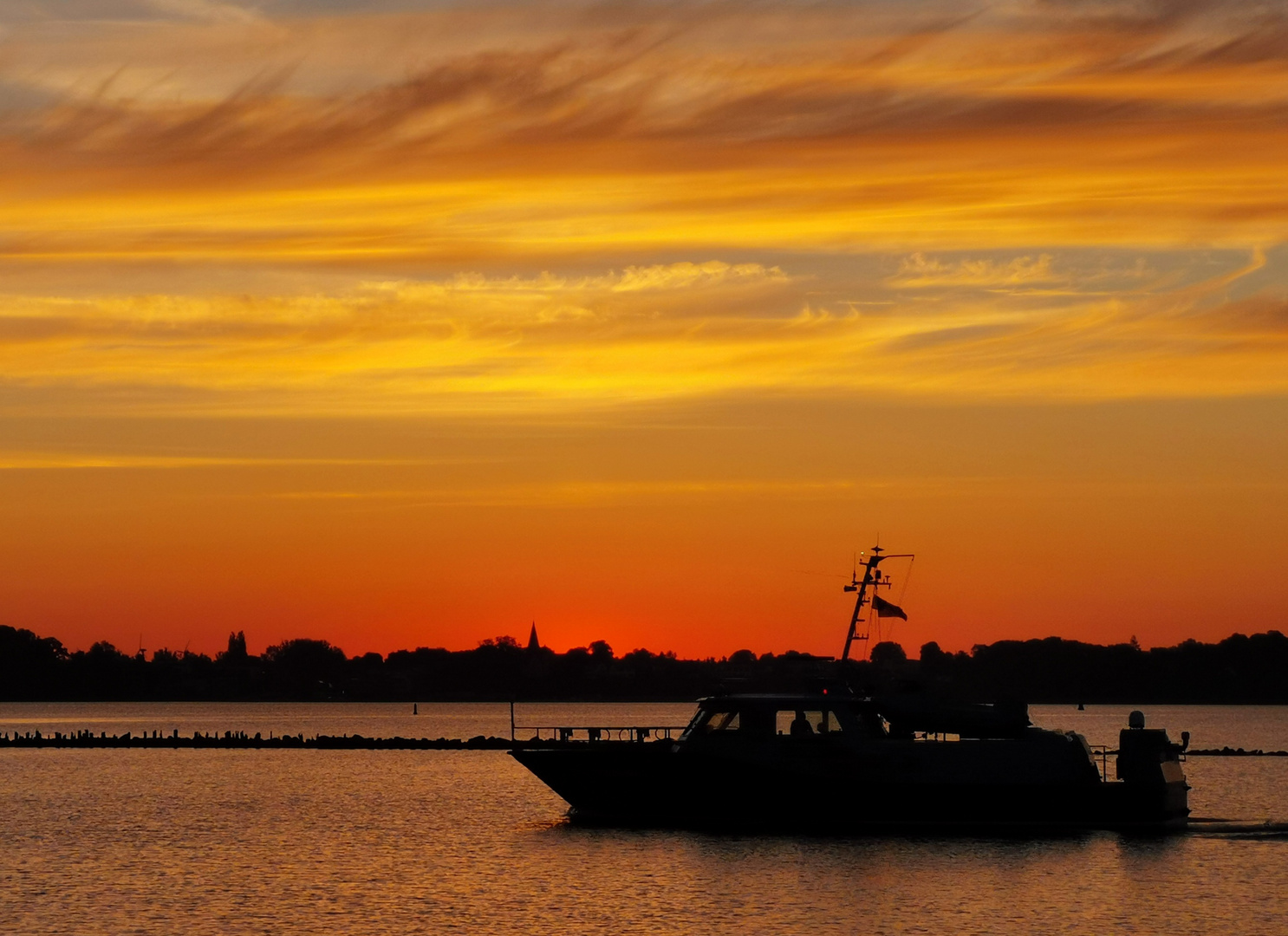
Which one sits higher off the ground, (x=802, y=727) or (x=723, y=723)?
(x=723, y=723)

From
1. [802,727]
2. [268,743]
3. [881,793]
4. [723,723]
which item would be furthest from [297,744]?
[881,793]

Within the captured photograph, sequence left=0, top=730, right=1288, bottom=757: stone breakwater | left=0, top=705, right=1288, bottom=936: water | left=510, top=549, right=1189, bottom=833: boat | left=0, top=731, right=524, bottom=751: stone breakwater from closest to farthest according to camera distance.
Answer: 1. left=0, top=705, right=1288, bottom=936: water
2. left=510, top=549, right=1189, bottom=833: boat
3. left=0, top=730, right=1288, bottom=757: stone breakwater
4. left=0, top=731, right=524, bottom=751: stone breakwater

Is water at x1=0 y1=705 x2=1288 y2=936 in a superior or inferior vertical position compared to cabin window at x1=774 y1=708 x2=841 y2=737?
inferior

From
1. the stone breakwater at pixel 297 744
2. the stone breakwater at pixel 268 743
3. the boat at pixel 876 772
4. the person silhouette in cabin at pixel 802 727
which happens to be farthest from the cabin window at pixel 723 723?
the stone breakwater at pixel 268 743

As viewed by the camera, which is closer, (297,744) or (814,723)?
(814,723)

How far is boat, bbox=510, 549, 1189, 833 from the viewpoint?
2173 inches

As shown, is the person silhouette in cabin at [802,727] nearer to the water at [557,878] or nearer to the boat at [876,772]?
the boat at [876,772]

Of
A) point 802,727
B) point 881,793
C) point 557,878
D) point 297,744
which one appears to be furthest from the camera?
point 297,744

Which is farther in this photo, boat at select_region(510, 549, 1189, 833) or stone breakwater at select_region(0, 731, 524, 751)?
stone breakwater at select_region(0, 731, 524, 751)

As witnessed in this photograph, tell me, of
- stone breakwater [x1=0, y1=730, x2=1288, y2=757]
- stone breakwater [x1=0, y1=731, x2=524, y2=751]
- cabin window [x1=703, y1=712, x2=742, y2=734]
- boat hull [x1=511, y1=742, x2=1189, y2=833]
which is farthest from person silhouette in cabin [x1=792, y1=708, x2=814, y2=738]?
stone breakwater [x1=0, y1=731, x2=524, y2=751]

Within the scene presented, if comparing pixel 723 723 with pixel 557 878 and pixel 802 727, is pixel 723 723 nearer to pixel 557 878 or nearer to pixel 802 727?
pixel 802 727

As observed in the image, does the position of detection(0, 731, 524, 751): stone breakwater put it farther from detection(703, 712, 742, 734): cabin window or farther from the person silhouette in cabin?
the person silhouette in cabin

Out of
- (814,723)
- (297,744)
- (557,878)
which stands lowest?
(557,878)

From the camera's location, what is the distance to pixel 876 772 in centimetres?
5512
